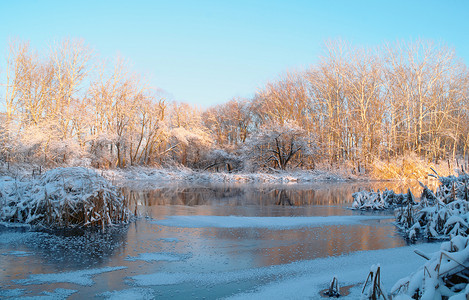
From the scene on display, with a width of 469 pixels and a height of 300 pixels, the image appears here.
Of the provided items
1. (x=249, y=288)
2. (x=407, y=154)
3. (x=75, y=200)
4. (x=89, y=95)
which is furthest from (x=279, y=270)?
(x=89, y=95)

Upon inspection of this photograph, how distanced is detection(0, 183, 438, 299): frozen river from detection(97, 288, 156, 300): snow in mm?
12

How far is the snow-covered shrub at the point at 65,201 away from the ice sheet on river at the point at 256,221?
4.12ft

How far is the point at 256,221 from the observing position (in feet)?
32.7

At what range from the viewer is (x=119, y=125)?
3638 cm

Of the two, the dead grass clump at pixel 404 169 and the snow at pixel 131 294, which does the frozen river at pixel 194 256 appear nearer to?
the snow at pixel 131 294

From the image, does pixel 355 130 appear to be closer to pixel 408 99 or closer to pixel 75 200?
pixel 408 99

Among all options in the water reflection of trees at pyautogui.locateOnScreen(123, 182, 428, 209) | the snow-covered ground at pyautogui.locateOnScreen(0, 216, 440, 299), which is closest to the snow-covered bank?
the water reflection of trees at pyautogui.locateOnScreen(123, 182, 428, 209)

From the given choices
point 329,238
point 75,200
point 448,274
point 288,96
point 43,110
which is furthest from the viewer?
point 288,96

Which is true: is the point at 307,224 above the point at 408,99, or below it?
below

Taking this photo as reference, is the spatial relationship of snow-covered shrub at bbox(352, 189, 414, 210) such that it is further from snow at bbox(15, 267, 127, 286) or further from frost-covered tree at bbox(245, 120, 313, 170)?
frost-covered tree at bbox(245, 120, 313, 170)

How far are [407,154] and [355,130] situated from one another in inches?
212

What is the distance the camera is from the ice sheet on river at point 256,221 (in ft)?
30.6

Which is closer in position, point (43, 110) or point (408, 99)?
point (43, 110)

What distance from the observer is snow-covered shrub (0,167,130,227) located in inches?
341
